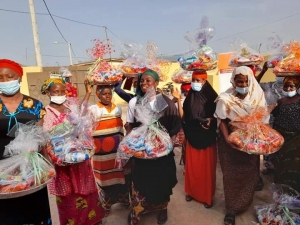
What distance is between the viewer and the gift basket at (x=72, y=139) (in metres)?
2.48

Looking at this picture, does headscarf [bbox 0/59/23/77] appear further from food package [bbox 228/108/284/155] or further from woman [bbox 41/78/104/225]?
food package [bbox 228/108/284/155]

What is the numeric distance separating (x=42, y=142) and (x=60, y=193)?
0.81 metres

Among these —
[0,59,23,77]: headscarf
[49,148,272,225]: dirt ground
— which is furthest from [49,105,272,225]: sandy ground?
[0,59,23,77]: headscarf

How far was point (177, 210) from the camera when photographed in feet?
12.3

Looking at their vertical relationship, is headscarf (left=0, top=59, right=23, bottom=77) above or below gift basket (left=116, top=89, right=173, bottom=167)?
above

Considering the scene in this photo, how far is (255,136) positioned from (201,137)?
0.99 m

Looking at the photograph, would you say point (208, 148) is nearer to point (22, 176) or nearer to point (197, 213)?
point (197, 213)

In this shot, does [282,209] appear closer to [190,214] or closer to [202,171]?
[202,171]

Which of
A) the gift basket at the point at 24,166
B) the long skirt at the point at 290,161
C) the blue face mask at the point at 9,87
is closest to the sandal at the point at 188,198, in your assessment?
the long skirt at the point at 290,161

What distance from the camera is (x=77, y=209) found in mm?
2957

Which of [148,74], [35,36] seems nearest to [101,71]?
[148,74]

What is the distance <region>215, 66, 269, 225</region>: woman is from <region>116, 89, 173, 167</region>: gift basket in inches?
33.1

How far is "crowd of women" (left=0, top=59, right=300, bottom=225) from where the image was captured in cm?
289

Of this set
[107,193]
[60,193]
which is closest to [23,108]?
[60,193]
